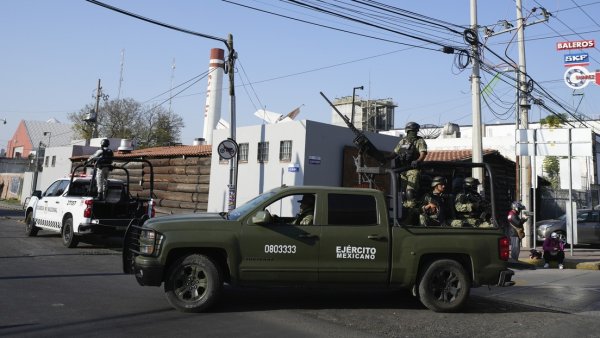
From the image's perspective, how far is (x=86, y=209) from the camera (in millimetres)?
11852

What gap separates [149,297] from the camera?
23.9 feet

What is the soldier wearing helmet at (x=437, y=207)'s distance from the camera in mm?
7437

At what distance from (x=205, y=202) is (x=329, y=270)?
521 inches

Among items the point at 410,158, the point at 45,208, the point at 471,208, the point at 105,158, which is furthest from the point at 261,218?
the point at 45,208

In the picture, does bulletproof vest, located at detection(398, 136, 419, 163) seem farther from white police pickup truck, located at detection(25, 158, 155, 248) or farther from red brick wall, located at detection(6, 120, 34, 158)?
red brick wall, located at detection(6, 120, 34, 158)

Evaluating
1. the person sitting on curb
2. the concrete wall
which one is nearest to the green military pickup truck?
the person sitting on curb

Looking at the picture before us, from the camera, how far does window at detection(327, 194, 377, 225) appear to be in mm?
6871

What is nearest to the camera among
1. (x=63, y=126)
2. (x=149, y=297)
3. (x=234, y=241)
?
(x=234, y=241)

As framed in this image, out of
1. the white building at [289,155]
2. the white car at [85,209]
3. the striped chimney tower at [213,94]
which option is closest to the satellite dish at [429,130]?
the striped chimney tower at [213,94]

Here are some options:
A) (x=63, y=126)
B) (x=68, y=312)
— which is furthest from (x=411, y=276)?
(x=63, y=126)

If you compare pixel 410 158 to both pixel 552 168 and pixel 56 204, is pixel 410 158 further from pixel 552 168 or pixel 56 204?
pixel 552 168

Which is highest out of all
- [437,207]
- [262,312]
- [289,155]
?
[289,155]

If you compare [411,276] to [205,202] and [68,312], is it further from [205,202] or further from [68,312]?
[205,202]

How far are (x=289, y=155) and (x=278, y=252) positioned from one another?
9.42m
